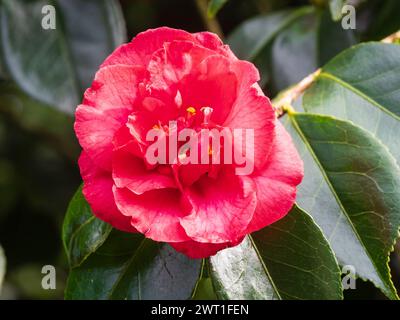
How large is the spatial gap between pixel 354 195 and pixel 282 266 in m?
0.12

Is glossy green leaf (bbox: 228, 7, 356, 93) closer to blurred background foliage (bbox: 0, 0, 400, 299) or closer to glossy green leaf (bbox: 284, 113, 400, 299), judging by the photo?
blurred background foliage (bbox: 0, 0, 400, 299)

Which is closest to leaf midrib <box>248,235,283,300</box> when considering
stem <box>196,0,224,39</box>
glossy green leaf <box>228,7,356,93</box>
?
glossy green leaf <box>228,7,356,93</box>

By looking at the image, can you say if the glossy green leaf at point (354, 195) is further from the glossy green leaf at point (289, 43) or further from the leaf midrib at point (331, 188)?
the glossy green leaf at point (289, 43)

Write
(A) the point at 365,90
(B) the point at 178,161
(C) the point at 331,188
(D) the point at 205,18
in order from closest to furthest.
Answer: (B) the point at 178,161 < (C) the point at 331,188 < (A) the point at 365,90 < (D) the point at 205,18

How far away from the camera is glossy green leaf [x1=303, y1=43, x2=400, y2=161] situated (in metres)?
0.89

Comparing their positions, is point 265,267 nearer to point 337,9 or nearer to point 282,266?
point 282,266

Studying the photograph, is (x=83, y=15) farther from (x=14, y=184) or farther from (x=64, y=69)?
(x=14, y=184)

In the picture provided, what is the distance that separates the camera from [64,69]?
51.0 inches

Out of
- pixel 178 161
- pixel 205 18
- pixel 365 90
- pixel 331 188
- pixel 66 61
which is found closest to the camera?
pixel 178 161

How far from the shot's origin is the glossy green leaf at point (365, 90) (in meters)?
0.89

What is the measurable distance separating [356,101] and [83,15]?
0.64m

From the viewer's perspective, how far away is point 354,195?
2.66 feet

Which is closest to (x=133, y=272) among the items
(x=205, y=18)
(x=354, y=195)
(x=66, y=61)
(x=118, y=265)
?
(x=118, y=265)

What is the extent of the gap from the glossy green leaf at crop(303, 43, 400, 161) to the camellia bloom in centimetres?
19
